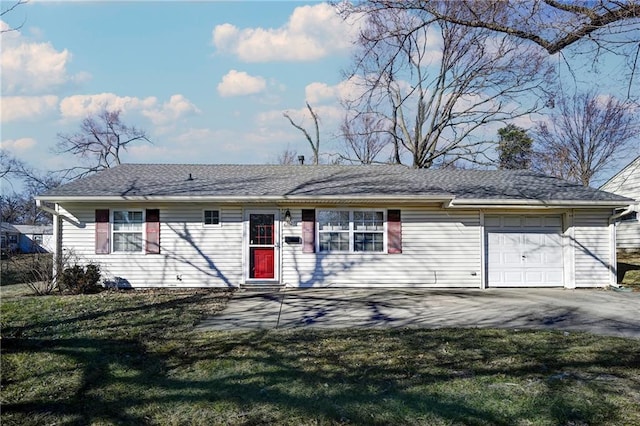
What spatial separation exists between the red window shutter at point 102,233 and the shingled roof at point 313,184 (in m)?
0.62

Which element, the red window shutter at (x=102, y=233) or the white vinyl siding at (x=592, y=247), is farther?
the white vinyl siding at (x=592, y=247)

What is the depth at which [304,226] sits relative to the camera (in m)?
12.4

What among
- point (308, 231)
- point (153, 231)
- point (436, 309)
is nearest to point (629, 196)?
point (308, 231)

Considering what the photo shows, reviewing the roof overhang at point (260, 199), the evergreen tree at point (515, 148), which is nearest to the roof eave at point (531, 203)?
the roof overhang at point (260, 199)

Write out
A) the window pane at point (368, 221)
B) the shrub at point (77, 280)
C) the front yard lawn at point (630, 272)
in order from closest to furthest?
the shrub at point (77, 280), the window pane at point (368, 221), the front yard lawn at point (630, 272)

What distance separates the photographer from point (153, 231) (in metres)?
12.4

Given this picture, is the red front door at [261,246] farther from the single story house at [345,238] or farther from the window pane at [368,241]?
the window pane at [368,241]

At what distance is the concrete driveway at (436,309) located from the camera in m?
7.71

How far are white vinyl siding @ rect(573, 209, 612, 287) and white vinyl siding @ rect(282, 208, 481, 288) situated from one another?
8.61 feet

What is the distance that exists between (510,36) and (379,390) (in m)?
5.76

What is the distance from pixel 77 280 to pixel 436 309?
8186 millimetres

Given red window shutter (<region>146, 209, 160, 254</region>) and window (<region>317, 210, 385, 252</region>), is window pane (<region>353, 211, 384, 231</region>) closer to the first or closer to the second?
window (<region>317, 210, 385, 252</region>)

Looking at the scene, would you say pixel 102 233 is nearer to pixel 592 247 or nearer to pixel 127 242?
pixel 127 242

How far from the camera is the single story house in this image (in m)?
12.3
